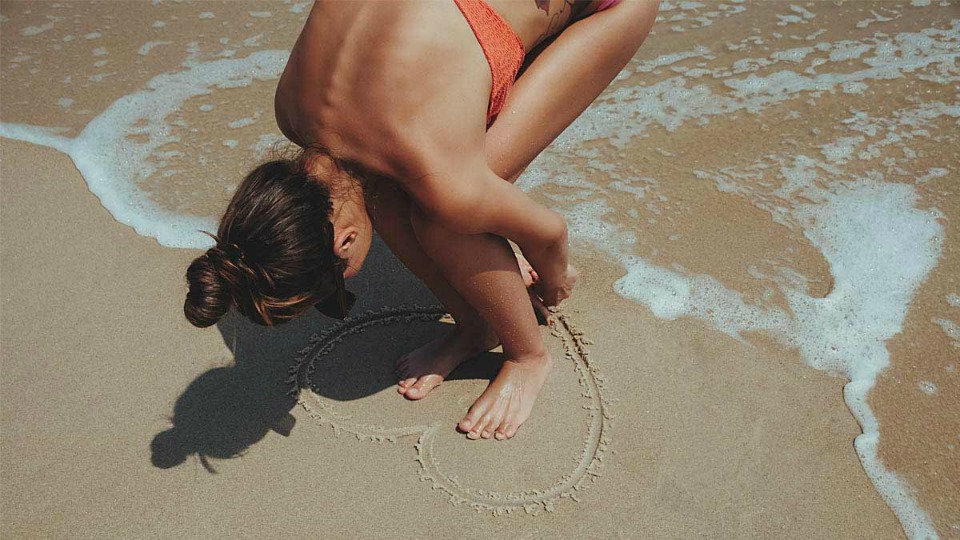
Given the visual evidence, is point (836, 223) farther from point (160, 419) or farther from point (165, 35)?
point (165, 35)

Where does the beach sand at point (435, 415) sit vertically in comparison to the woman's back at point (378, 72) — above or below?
below

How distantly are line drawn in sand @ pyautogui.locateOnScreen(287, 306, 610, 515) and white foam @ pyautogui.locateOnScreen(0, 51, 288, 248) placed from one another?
3.01 ft

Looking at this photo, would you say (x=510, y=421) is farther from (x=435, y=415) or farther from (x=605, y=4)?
(x=605, y=4)

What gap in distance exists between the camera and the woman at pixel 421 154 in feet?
6.68

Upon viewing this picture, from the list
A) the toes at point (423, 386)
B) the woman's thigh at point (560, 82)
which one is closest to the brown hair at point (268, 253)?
the woman's thigh at point (560, 82)

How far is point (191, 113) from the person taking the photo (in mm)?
4305

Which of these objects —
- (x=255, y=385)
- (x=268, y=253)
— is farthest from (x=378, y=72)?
→ (x=255, y=385)

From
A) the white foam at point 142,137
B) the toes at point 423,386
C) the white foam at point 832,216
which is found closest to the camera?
the toes at point 423,386

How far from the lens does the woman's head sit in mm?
2027

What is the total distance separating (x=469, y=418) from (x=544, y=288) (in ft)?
1.75

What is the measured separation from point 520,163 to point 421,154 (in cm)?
53

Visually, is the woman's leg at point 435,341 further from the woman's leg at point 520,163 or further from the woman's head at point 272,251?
the woman's head at point 272,251

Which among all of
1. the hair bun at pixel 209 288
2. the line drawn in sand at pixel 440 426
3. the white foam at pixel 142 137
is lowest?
the white foam at pixel 142 137

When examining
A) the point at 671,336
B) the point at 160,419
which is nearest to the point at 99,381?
the point at 160,419
